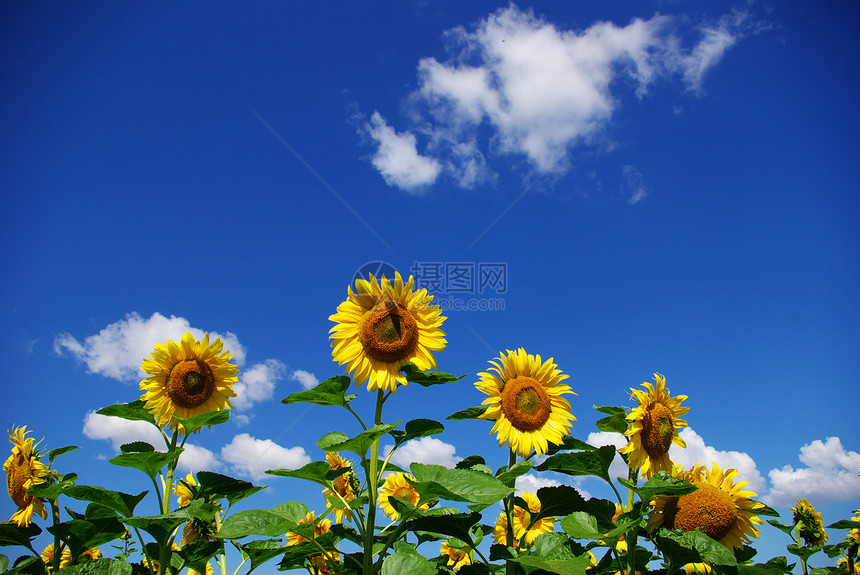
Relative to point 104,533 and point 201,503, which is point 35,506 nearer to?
point 104,533

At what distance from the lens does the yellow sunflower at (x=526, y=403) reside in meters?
4.39

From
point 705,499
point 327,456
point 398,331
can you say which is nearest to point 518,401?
point 398,331

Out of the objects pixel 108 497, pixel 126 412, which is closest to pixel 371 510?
pixel 108 497

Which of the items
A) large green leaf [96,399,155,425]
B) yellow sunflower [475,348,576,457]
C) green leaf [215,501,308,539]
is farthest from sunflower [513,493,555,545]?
large green leaf [96,399,155,425]

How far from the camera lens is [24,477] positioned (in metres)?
4.87

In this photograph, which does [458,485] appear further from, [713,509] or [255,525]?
[713,509]

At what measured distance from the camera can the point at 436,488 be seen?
2.97 metres

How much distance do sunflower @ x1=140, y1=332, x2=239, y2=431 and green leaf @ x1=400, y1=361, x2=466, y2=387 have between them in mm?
2178

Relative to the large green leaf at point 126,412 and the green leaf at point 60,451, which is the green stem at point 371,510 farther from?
the green leaf at point 60,451

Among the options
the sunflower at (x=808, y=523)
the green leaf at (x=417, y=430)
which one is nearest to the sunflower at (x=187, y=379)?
the green leaf at (x=417, y=430)

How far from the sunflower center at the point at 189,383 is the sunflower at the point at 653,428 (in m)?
3.95

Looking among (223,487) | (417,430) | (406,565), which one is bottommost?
(406,565)

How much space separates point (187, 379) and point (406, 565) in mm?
3031

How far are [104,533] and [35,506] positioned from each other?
1459mm
